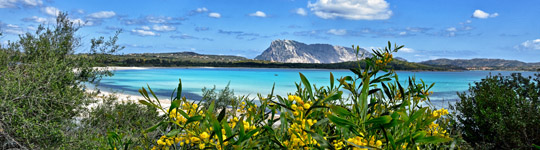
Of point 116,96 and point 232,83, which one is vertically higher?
point 116,96

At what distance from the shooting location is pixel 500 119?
6449mm

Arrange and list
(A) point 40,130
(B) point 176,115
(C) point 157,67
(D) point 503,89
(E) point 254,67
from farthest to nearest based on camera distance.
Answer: (E) point 254,67 < (C) point 157,67 < (D) point 503,89 < (A) point 40,130 < (B) point 176,115

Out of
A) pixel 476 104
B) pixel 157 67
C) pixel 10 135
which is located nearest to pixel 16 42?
pixel 10 135

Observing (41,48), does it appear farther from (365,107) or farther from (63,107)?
(365,107)

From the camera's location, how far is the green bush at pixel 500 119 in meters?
6.40

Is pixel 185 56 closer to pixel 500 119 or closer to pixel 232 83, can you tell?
pixel 232 83

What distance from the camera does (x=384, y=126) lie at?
85 centimetres

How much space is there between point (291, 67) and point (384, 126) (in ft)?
390

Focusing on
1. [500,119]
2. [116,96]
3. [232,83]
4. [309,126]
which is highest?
[309,126]

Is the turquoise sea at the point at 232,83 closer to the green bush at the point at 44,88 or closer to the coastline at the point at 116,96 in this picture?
the coastline at the point at 116,96

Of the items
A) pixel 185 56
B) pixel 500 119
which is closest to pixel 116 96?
pixel 500 119

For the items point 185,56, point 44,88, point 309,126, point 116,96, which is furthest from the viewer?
point 185,56

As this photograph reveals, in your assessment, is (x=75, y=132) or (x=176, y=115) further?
(x=75, y=132)

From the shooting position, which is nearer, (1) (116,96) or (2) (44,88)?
(2) (44,88)
